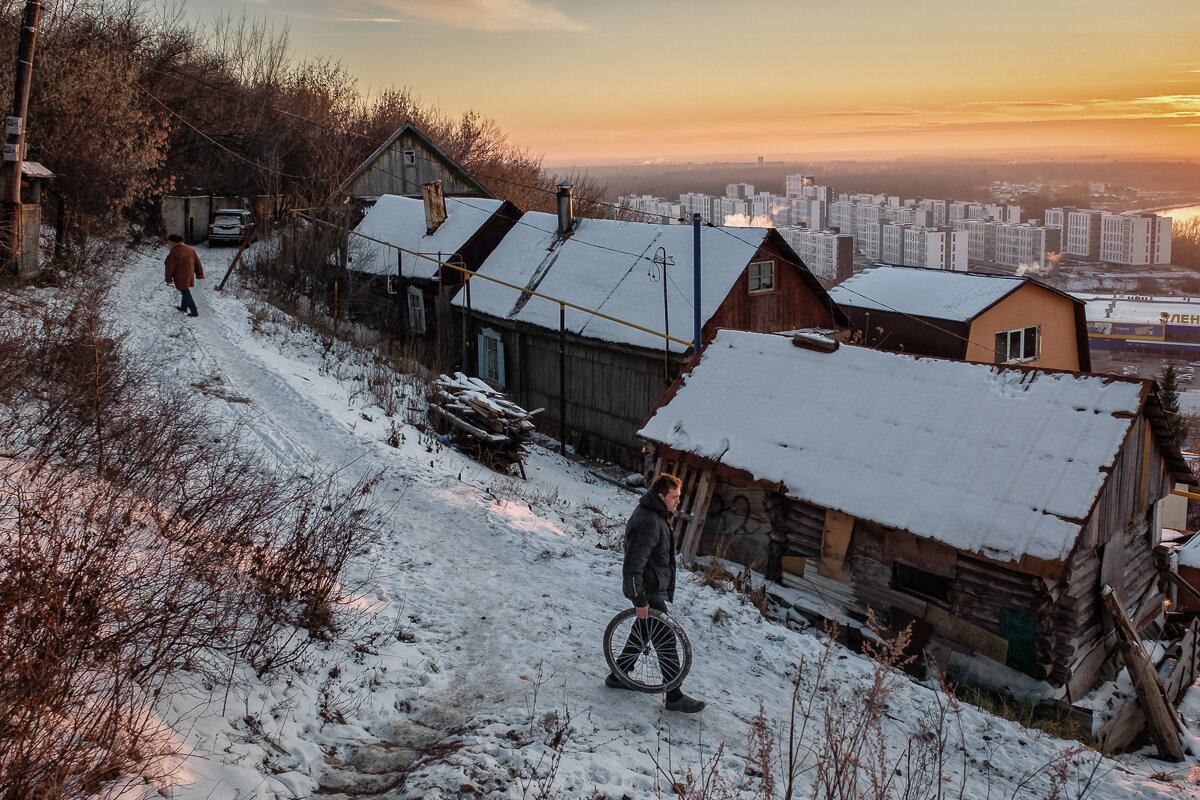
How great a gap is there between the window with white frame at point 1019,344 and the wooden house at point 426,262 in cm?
1563

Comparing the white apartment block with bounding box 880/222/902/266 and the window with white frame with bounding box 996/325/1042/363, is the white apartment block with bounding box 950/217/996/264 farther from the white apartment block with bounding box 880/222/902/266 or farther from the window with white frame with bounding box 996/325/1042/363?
the window with white frame with bounding box 996/325/1042/363

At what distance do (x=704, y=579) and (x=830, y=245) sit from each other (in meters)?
93.6

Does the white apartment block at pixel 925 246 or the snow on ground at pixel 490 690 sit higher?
the white apartment block at pixel 925 246

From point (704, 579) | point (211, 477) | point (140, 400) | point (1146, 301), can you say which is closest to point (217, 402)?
point (140, 400)

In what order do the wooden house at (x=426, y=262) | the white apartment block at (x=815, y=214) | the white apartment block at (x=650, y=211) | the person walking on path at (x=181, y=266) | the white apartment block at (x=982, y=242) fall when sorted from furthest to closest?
the white apartment block at (x=815, y=214) < the white apartment block at (x=982, y=242) < the white apartment block at (x=650, y=211) < the wooden house at (x=426, y=262) < the person walking on path at (x=181, y=266)

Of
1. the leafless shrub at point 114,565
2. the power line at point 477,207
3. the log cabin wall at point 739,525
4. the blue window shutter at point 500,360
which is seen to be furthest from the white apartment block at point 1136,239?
the leafless shrub at point 114,565

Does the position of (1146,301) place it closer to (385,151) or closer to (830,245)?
(830,245)

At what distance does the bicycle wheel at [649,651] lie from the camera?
6984 mm

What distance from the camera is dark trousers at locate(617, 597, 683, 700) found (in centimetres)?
700

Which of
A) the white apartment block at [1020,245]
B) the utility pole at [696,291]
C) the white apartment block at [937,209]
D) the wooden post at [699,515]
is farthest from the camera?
the white apartment block at [937,209]

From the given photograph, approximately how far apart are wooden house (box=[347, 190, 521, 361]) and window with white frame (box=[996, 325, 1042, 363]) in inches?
615

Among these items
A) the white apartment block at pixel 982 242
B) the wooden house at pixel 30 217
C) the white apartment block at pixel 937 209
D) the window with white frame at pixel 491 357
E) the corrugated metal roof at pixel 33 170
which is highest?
the white apartment block at pixel 937 209

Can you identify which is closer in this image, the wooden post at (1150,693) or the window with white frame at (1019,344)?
the wooden post at (1150,693)

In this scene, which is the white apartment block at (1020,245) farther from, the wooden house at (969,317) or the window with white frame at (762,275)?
the window with white frame at (762,275)
